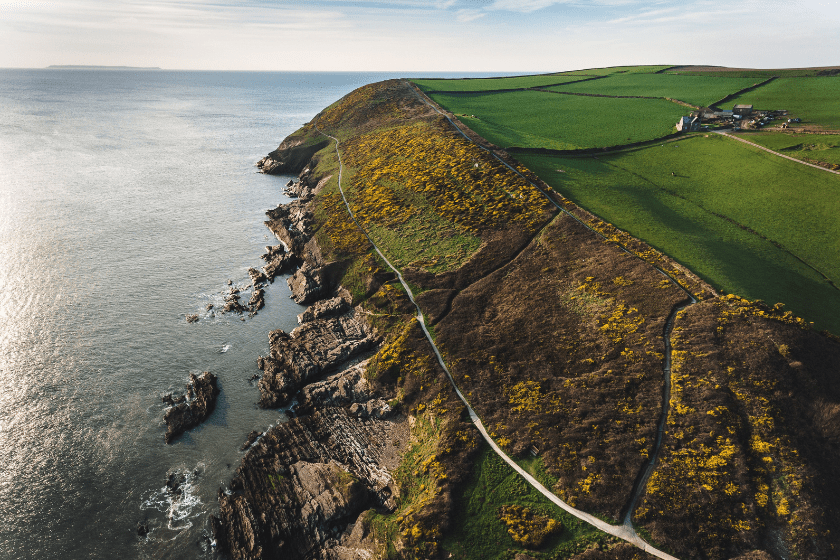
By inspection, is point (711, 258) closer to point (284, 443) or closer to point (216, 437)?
point (284, 443)

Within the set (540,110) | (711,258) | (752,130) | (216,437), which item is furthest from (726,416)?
(540,110)

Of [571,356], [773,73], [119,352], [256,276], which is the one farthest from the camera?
[773,73]

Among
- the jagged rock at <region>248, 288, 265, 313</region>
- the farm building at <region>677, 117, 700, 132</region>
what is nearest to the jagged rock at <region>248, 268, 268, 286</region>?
the jagged rock at <region>248, 288, 265, 313</region>

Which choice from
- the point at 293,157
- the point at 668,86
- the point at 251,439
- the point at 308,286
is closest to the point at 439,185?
the point at 308,286

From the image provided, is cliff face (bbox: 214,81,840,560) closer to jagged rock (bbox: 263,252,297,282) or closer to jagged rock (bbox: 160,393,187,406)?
jagged rock (bbox: 160,393,187,406)

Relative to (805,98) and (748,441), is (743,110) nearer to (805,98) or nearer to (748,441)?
(805,98)

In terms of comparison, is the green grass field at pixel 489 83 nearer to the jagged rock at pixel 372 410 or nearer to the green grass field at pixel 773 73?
the green grass field at pixel 773 73
